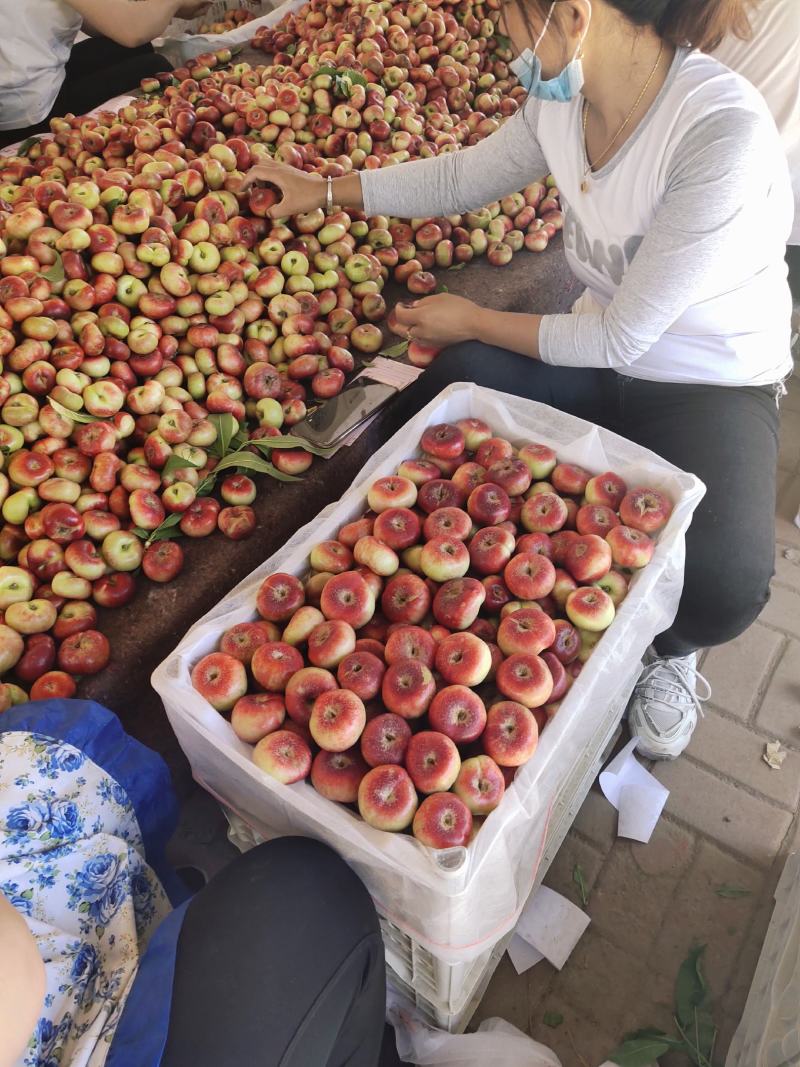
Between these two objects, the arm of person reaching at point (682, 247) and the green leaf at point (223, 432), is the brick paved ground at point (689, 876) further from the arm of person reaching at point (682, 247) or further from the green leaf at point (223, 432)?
the green leaf at point (223, 432)

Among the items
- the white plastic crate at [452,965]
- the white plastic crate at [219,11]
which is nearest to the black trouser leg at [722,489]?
the white plastic crate at [452,965]

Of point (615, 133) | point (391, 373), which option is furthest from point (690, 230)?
point (391, 373)

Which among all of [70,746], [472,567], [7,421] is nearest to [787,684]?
[472,567]

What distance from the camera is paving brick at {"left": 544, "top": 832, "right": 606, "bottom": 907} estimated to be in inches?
69.1

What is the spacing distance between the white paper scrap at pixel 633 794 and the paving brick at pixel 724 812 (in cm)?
5

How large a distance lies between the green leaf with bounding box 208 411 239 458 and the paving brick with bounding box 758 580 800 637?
175cm

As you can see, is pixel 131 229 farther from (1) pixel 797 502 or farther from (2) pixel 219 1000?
(1) pixel 797 502

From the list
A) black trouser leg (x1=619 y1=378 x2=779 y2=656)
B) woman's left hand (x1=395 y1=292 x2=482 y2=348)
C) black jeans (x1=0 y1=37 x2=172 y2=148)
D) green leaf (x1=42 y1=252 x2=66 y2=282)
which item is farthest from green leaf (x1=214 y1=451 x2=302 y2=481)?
black jeans (x1=0 y1=37 x2=172 y2=148)

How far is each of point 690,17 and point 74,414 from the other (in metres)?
1.53

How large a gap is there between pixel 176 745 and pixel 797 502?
2.36m

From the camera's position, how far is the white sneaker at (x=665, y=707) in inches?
75.8

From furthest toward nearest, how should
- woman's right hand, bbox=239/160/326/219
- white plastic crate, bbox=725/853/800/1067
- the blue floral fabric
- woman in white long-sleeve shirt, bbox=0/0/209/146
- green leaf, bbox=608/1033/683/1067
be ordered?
woman in white long-sleeve shirt, bbox=0/0/209/146 → woman's right hand, bbox=239/160/326/219 → green leaf, bbox=608/1033/683/1067 → white plastic crate, bbox=725/853/800/1067 → the blue floral fabric

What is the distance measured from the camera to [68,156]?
→ 2.55m

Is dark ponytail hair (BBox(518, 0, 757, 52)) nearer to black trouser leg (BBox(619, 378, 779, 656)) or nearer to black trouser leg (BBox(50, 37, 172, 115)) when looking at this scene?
black trouser leg (BBox(619, 378, 779, 656))
